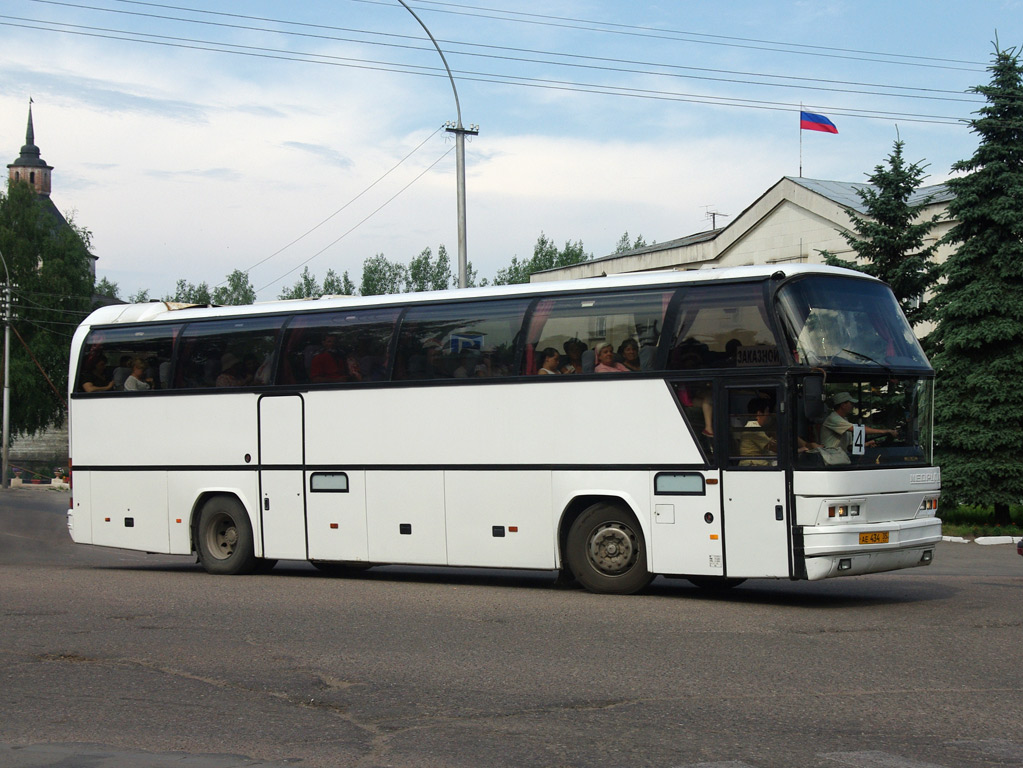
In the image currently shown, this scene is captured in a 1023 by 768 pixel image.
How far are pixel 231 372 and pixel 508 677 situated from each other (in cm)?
902

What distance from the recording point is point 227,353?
1633cm

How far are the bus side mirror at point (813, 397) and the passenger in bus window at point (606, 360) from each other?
2.15m

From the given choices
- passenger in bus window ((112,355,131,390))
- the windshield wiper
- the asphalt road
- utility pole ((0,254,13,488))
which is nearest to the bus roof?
passenger in bus window ((112,355,131,390))

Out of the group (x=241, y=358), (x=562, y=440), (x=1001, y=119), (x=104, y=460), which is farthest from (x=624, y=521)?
(x=1001, y=119)

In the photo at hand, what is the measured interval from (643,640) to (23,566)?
11338 millimetres

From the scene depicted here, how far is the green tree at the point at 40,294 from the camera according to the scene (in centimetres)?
6969

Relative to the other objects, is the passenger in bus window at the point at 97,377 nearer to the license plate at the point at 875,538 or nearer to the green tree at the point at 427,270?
the license plate at the point at 875,538

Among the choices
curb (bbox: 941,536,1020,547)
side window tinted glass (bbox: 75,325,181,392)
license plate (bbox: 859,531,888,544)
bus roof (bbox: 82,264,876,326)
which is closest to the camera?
license plate (bbox: 859,531,888,544)

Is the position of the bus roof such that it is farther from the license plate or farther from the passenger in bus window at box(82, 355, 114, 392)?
the license plate

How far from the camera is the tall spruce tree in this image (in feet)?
82.8

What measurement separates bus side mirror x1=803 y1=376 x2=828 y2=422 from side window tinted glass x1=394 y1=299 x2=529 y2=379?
11.5ft

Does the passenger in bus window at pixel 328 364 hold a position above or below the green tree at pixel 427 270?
below

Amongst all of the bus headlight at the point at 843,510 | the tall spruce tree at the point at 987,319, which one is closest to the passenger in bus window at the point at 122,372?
the bus headlight at the point at 843,510

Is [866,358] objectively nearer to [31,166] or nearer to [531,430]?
[531,430]
